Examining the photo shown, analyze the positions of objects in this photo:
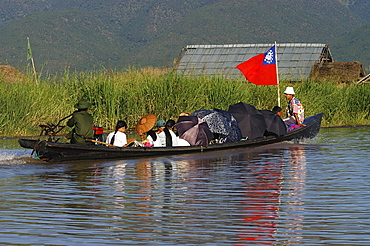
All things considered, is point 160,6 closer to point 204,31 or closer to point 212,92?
point 204,31

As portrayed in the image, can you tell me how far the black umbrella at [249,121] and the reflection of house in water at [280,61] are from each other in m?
22.0

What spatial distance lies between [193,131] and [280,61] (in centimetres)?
2739

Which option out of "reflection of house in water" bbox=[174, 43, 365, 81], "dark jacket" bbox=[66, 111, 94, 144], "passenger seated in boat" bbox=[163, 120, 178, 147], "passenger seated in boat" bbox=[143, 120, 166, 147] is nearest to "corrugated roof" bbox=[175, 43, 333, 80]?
"reflection of house in water" bbox=[174, 43, 365, 81]

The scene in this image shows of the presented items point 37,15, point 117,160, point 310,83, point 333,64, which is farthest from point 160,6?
point 117,160

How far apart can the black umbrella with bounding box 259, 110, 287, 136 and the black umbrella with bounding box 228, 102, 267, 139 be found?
1.07ft

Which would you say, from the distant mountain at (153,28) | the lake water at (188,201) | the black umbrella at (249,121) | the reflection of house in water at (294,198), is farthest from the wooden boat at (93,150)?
the distant mountain at (153,28)

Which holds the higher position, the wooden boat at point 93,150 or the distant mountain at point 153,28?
the distant mountain at point 153,28

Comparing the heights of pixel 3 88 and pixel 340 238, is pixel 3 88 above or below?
above

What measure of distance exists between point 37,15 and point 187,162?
451 ft

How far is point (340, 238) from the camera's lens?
787 cm

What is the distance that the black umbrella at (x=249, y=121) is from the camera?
19266 millimetres

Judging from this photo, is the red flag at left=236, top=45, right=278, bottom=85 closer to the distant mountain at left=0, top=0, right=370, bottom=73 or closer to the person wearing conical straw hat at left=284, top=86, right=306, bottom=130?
the person wearing conical straw hat at left=284, top=86, right=306, bottom=130

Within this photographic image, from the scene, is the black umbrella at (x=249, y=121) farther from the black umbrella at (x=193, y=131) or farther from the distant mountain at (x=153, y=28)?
the distant mountain at (x=153, y=28)

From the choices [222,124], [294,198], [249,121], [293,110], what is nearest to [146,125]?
[222,124]
